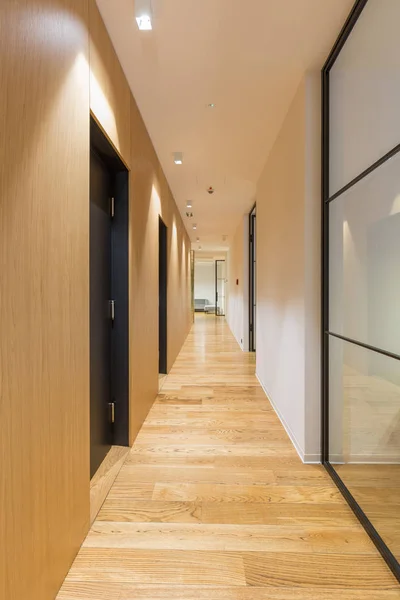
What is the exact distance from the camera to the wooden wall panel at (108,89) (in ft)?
5.64

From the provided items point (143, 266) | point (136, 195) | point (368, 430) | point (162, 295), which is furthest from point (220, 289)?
point (368, 430)

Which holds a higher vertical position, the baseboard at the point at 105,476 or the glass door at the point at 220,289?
the glass door at the point at 220,289

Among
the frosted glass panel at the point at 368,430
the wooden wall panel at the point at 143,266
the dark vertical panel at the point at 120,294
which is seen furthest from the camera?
the wooden wall panel at the point at 143,266

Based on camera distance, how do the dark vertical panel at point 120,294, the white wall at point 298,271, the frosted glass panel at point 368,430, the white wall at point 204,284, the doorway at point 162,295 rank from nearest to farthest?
1. the frosted glass panel at point 368,430
2. the white wall at point 298,271
3. the dark vertical panel at point 120,294
4. the doorway at point 162,295
5. the white wall at point 204,284

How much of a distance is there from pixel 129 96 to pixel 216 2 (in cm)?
95

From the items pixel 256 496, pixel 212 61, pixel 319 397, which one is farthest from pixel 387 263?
pixel 212 61

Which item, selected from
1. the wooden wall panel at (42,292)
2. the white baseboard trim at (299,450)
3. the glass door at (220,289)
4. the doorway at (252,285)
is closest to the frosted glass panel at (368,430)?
the white baseboard trim at (299,450)

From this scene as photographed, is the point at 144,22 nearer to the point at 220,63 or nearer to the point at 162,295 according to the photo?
the point at 220,63

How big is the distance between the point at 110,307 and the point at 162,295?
2168 mm

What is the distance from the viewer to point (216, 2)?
1750mm

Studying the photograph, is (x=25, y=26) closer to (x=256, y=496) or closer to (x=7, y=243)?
(x=7, y=243)

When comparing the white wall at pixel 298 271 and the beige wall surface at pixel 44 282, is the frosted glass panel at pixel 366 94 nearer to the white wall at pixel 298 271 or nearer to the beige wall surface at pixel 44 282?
the white wall at pixel 298 271

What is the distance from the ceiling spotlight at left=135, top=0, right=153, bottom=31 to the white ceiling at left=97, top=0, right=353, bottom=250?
0.11 meters

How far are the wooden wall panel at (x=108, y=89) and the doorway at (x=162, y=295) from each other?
7.20ft
